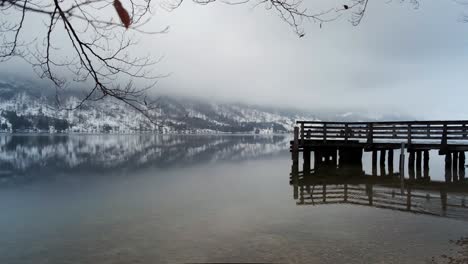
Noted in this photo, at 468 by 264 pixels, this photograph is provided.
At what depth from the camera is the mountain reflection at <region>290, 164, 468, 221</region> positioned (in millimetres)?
15238

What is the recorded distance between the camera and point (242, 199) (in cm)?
1839

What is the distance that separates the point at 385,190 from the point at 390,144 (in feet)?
29.1

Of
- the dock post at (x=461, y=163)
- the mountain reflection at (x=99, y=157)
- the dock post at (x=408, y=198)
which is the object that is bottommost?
the mountain reflection at (x=99, y=157)

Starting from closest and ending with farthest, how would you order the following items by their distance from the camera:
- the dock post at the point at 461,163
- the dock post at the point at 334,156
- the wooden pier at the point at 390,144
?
the wooden pier at the point at 390,144, the dock post at the point at 461,163, the dock post at the point at 334,156

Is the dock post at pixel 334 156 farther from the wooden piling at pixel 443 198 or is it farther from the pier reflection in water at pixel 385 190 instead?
the wooden piling at pixel 443 198

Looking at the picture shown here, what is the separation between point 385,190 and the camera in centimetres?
1966

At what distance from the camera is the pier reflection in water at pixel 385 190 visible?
15328 millimetres

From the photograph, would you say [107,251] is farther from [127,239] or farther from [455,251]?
[455,251]

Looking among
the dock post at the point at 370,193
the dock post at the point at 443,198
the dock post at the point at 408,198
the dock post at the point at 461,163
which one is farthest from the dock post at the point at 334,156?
the dock post at the point at 443,198

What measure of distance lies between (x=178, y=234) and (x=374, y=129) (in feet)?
66.5

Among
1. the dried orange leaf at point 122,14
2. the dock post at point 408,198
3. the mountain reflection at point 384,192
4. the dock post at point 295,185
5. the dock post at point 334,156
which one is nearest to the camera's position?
the dried orange leaf at point 122,14

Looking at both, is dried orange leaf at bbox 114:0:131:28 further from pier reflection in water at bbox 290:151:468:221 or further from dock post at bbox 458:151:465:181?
dock post at bbox 458:151:465:181

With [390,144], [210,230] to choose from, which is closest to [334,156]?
[390,144]

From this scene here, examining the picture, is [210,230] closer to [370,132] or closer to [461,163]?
[370,132]
